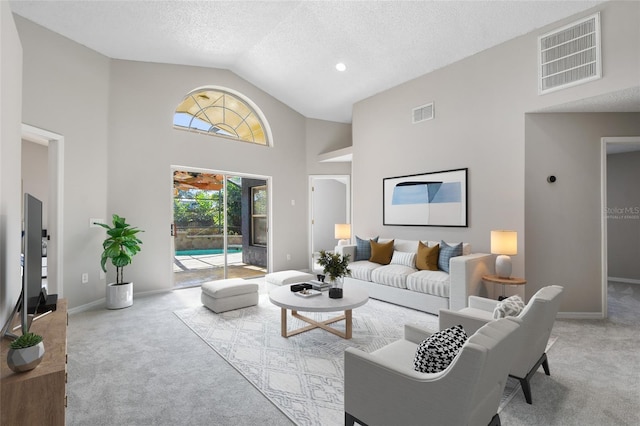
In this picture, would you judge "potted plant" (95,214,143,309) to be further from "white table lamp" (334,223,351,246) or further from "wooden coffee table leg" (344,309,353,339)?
"white table lamp" (334,223,351,246)

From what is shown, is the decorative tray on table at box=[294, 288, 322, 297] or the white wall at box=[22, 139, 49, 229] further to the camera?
the white wall at box=[22, 139, 49, 229]

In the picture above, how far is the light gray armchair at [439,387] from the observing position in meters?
1.27

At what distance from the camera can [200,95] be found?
5.73 meters

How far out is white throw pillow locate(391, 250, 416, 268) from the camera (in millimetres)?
4652

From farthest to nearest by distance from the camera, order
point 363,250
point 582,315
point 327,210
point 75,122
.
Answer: point 327,210, point 363,250, point 75,122, point 582,315

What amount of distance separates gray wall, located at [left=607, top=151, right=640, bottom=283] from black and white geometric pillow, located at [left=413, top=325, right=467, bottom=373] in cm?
657

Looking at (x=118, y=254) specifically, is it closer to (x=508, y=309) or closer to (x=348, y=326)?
(x=348, y=326)

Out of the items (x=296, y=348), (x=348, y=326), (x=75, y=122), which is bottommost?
(x=296, y=348)

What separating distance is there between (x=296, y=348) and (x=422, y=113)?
13.5 ft

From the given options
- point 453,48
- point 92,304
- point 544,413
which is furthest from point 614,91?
point 92,304

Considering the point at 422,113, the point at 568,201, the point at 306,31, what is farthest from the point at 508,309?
the point at 306,31

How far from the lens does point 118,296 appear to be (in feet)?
14.0

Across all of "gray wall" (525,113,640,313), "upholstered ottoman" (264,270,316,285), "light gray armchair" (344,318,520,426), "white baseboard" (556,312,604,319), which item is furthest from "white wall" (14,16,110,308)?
"white baseboard" (556,312,604,319)

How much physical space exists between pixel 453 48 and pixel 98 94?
5096 millimetres
